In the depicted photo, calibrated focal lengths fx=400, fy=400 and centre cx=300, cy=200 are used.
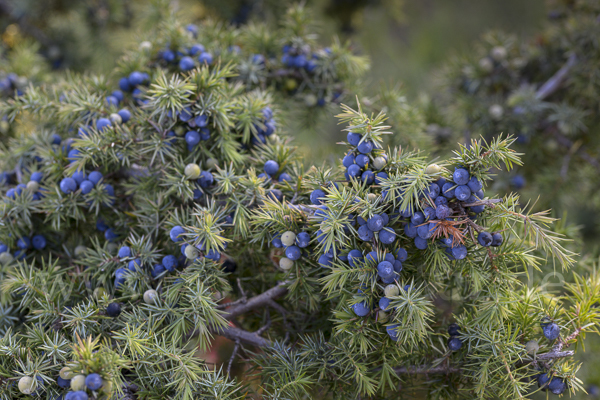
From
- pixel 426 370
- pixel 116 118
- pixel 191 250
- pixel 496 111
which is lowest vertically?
pixel 426 370

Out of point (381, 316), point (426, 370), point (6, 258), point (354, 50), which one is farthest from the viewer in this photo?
point (354, 50)

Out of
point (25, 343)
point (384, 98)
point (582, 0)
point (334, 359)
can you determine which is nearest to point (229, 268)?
point (334, 359)

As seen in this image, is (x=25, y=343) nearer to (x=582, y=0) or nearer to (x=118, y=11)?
(x=118, y=11)

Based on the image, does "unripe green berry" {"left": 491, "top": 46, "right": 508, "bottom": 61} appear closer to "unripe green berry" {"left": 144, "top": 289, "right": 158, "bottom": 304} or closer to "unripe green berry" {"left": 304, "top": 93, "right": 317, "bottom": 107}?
"unripe green berry" {"left": 304, "top": 93, "right": 317, "bottom": 107}

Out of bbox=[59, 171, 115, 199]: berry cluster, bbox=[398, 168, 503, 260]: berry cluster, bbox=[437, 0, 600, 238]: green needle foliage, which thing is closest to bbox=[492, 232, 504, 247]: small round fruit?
bbox=[398, 168, 503, 260]: berry cluster

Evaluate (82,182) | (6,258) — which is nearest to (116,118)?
(82,182)

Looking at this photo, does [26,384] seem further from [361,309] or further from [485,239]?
[485,239]
